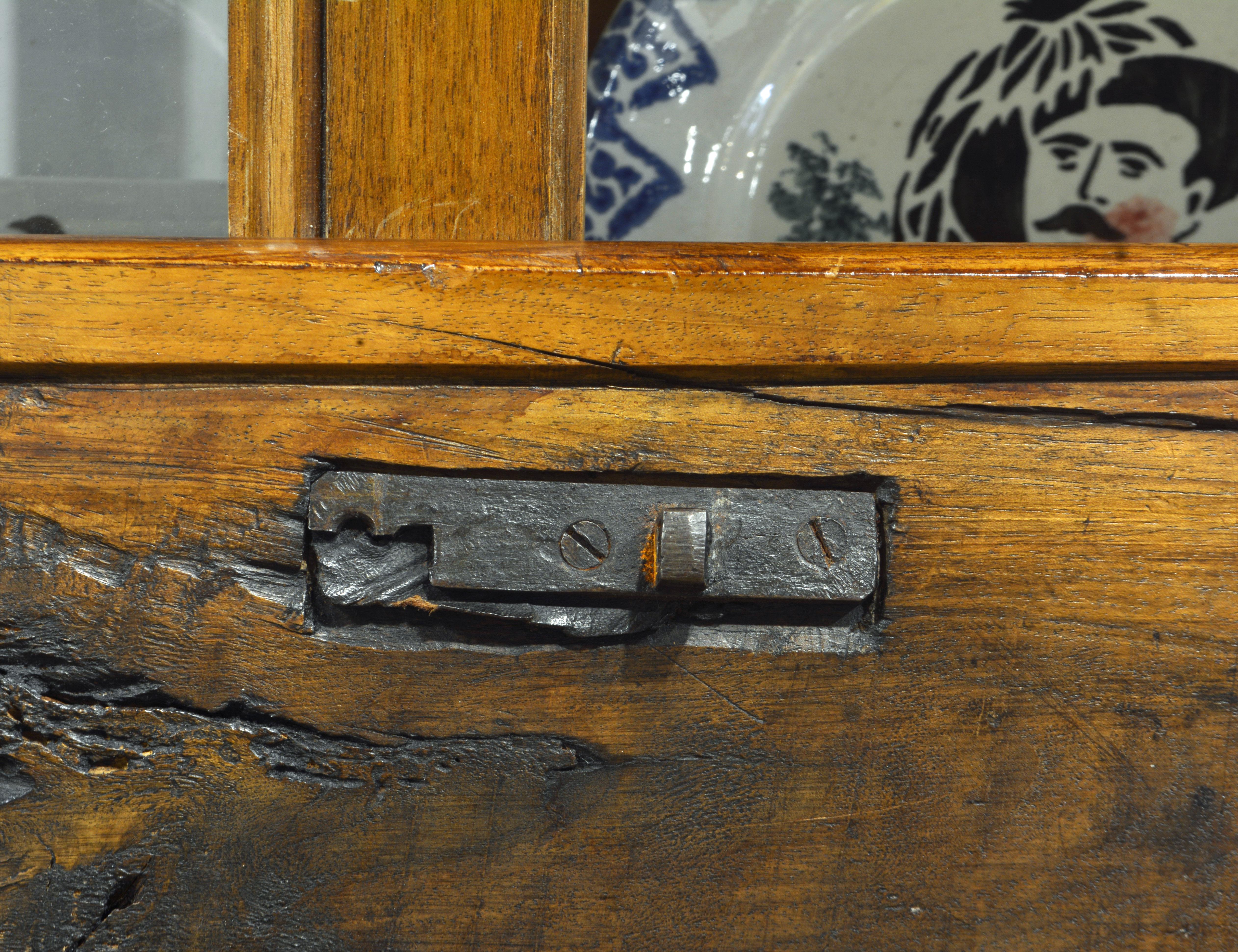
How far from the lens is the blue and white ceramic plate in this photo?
0.71m

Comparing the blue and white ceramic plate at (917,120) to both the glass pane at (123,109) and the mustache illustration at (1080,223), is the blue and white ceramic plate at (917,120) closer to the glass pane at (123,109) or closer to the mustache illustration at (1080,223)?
the mustache illustration at (1080,223)

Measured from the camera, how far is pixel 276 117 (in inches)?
17.0

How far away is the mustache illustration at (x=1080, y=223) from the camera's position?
2.40ft

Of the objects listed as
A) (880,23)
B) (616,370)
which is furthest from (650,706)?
(880,23)

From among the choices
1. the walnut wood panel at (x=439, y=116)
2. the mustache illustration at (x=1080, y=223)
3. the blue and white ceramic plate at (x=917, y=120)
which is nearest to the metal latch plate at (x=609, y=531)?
the walnut wood panel at (x=439, y=116)

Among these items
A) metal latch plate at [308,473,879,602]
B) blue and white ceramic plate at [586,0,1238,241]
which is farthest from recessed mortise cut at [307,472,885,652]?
blue and white ceramic plate at [586,0,1238,241]

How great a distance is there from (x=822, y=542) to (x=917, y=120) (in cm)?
55

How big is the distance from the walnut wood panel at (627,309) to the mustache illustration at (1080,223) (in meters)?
0.44

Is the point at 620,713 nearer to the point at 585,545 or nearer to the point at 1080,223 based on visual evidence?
the point at 585,545

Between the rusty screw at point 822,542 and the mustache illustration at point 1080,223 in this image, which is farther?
the mustache illustration at point 1080,223

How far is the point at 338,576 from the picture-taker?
1.15ft

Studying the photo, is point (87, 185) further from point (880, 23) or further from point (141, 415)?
point (880, 23)

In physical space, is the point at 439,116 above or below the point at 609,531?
above

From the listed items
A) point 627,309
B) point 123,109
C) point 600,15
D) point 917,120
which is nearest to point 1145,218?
point 917,120
